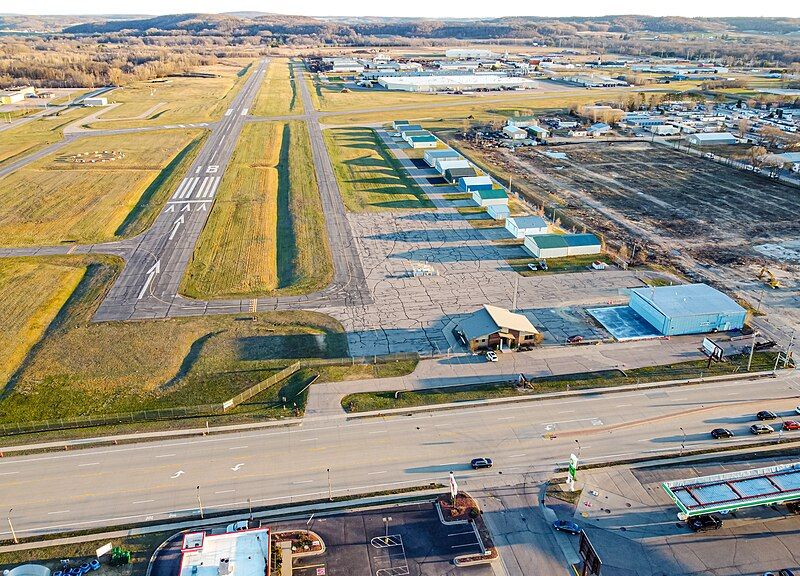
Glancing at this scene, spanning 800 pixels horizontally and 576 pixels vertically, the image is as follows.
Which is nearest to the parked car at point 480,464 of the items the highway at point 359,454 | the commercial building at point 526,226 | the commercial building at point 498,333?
the highway at point 359,454

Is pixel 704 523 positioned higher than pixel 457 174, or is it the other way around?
pixel 457 174

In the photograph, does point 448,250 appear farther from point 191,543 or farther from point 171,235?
point 191,543

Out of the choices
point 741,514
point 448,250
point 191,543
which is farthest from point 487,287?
point 191,543

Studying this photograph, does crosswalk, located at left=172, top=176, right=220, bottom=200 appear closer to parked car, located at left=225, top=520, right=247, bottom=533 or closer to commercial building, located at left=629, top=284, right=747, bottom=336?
commercial building, located at left=629, top=284, right=747, bottom=336

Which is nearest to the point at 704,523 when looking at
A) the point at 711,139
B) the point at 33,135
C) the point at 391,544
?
the point at 391,544

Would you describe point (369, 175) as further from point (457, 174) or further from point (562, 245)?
point (562, 245)

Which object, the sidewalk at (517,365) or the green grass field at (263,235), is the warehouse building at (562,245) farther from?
the green grass field at (263,235)
